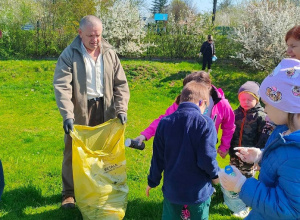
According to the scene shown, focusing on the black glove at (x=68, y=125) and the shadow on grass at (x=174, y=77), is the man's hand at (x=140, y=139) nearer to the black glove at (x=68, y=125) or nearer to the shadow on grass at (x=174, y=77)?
the black glove at (x=68, y=125)

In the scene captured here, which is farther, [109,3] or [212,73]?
[109,3]

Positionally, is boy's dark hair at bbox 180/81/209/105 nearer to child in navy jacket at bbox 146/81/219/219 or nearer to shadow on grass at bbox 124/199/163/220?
child in navy jacket at bbox 146/81/219/219

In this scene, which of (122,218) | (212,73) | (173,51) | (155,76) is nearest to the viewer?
(122,218)

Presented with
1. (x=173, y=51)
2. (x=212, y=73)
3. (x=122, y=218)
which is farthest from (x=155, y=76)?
(x=122, y=218)

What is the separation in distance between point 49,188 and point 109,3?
14.1m

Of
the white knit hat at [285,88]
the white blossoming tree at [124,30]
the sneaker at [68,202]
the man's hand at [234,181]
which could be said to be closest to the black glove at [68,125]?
the sneaker at [68,202]

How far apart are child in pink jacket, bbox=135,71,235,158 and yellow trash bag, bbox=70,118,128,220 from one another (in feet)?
1.42

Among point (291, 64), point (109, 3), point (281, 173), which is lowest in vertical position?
point (281, 173)

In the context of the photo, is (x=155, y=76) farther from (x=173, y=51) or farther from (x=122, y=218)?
(x=122, y=218)

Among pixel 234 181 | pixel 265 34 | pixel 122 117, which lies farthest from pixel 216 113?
pixel 265 34

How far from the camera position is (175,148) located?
2.25 metres

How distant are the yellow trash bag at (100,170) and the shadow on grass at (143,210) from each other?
8.9 inches

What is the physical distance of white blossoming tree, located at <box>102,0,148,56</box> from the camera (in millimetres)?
13586

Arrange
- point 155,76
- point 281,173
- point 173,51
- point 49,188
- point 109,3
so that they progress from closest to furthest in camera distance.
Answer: point 281,173 < point 49,188 < point 155,76 < point 173,51 < point 109,3
